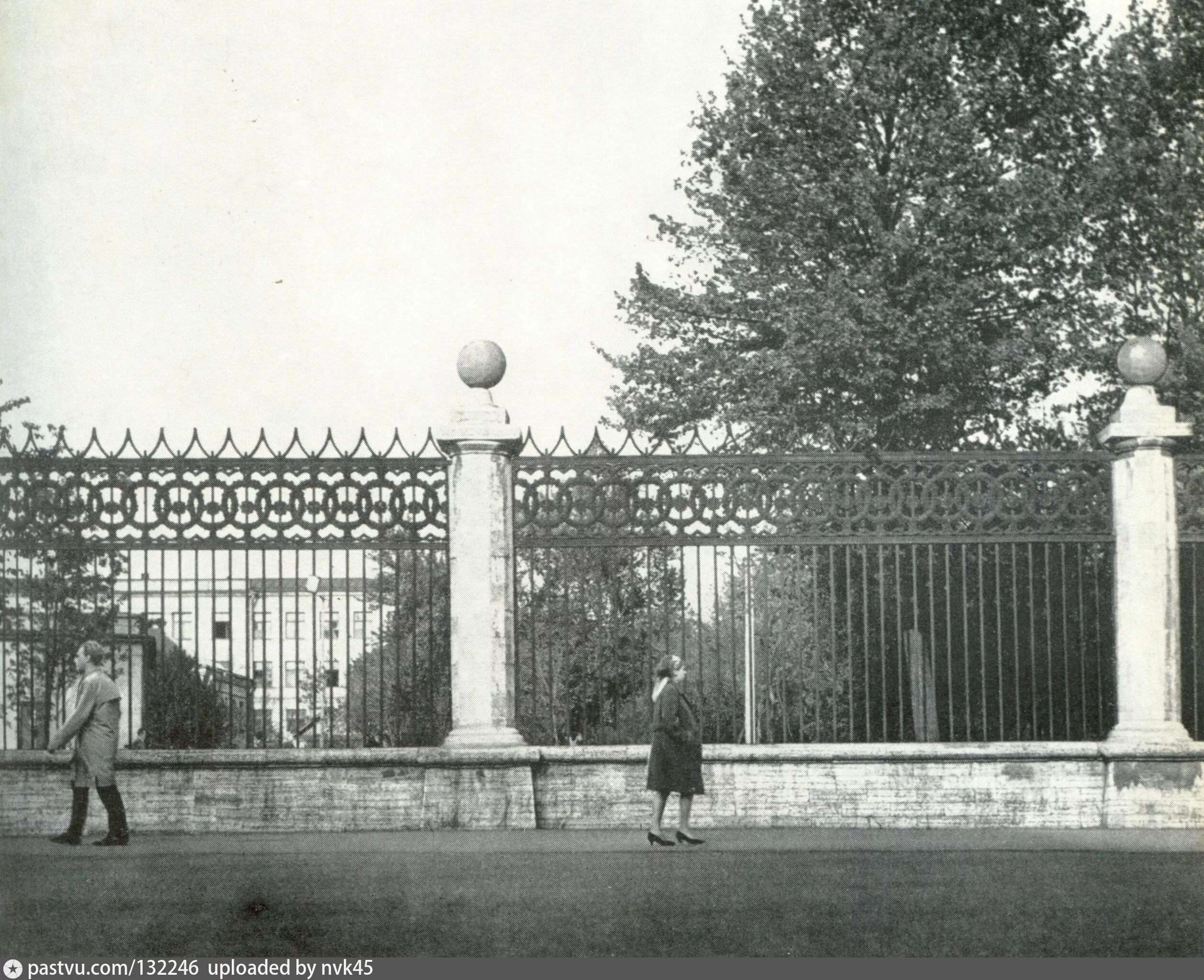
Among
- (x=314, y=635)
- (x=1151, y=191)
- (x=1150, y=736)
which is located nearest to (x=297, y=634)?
(x=314, y=635)

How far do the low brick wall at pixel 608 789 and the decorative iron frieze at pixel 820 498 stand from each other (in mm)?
1779

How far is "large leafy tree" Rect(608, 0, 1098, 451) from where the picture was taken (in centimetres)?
2717

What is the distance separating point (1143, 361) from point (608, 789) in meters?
5.57

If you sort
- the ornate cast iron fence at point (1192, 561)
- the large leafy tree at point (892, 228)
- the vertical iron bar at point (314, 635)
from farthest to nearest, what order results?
the large leafy tree at point (892, 228), the ornate cast iron fence at point (1192, 561), the vertical iron bar at point (314, 635)

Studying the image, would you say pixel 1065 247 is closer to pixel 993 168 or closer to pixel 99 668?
pixel 993 168

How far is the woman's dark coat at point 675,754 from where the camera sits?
43.6 feet

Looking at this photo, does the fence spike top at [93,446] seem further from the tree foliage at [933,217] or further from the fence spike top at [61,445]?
the tree foliage at [933,217]

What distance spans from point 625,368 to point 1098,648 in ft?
57.1

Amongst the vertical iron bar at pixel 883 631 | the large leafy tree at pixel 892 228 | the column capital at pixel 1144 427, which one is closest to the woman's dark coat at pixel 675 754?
the vertical iron bar at pixel 883 631

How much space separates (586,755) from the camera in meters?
13.8

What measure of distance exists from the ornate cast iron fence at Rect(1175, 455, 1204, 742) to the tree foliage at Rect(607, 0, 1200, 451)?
37.4 feet

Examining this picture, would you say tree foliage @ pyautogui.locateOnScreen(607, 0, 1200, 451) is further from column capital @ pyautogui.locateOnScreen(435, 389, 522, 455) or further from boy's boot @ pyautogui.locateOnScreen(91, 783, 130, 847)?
boy's boot @ pyautogui.locateOnScreen(91, 783, 130, 847)

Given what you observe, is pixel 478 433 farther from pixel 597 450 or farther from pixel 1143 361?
pixel 1143 361

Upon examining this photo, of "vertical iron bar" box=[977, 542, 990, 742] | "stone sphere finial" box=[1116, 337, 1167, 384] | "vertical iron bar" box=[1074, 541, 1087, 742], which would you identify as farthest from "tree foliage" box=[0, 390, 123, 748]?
"stone sphere finial" box=[1116, 337, 1167, 384]
